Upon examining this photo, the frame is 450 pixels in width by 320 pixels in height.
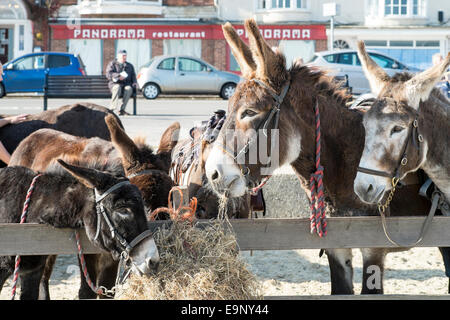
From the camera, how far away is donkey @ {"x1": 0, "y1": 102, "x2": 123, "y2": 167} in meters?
7.25

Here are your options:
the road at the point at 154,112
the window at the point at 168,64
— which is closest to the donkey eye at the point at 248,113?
the road at the point at 154,112

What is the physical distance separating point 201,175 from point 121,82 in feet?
43.8

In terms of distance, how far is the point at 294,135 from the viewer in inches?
162

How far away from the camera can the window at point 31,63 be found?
79.9 feet

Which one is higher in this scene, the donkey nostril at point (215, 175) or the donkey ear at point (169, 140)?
the donkey ear at point (169, 140)

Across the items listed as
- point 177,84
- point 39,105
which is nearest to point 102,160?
point 39,105

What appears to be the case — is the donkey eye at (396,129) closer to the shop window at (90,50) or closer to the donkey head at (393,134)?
the donkey head at (393,134)

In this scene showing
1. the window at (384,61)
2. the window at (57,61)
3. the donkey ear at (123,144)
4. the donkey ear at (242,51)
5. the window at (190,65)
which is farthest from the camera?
the window at (190,65)

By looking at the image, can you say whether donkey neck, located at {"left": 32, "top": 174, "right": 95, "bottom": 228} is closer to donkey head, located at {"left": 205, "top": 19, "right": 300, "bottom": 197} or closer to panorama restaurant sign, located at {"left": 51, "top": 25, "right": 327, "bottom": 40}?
donkey head, located at {"left": 205, "top": 19, "right": 300, "bottom": 197}

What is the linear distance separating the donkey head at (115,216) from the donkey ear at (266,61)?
1069 mm

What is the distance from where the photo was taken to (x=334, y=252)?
15.3ft

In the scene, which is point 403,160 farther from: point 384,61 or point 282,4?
point 282,4

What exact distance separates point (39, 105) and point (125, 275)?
17.2 m

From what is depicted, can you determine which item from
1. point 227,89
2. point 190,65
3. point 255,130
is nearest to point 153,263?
point 255,130
